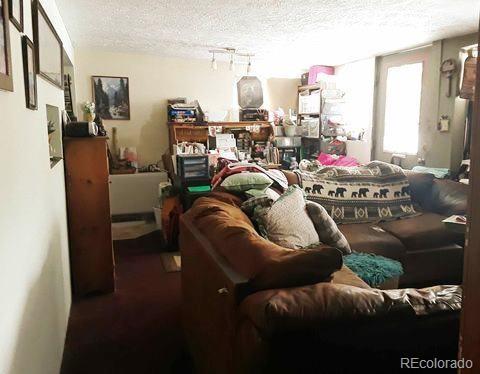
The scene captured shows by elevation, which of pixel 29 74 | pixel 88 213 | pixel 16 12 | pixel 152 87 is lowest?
pixel 88 213

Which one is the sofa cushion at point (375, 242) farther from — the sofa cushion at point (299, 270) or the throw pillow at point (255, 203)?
the sofa cushion at point (299, 270)

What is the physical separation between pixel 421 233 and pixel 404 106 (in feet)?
7.13

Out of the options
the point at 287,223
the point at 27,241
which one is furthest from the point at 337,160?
the point at 27,241

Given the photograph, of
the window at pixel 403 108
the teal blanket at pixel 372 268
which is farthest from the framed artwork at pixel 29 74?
the window at pixel 403 108

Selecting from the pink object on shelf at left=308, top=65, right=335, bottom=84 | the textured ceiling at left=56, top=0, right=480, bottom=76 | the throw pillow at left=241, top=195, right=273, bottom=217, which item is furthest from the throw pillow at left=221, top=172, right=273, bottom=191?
the pink object on shelf at left=308, top=65, right=335, bottom=84

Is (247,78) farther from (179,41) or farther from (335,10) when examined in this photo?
(335,10)

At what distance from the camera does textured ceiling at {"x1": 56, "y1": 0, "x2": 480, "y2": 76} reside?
9.35ft

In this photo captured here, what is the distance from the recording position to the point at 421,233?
297cm

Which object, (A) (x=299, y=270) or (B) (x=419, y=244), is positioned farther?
(B) (x=419, y=244)

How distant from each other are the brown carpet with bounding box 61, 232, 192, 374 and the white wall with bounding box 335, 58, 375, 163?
3.07 meters

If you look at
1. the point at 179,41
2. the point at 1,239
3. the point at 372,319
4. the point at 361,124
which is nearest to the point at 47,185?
the point at 1,239

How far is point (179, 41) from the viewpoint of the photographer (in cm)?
410

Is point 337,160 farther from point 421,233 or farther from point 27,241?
point 27,241

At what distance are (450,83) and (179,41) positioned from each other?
9.15ft
